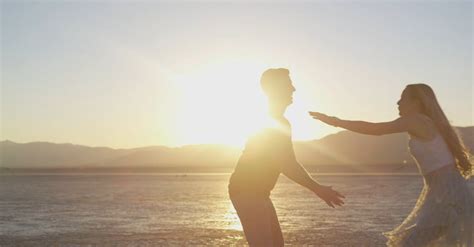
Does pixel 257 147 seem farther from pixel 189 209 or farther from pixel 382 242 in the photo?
pixel 189 209

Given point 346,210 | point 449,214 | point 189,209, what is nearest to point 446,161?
point 449,214

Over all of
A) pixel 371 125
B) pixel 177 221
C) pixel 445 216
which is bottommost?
pixel 177 221

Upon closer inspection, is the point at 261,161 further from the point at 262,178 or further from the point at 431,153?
the point at 431,153

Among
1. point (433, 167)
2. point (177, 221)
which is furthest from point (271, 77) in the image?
point (177, 221)

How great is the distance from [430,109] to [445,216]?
981mm

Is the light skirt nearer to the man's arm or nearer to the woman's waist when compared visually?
the woman's waist

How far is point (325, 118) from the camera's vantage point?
6.03 metres

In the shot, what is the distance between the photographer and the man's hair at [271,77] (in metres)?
5.26

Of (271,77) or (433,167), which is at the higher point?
(271,77)

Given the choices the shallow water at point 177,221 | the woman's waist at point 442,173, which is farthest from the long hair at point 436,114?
the shallow water at point 177,221

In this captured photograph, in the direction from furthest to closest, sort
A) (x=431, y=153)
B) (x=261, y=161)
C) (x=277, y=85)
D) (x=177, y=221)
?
(x=177, y=221) < (x=431, y=153) < (x=277, y=85) < (x=261, y=161)

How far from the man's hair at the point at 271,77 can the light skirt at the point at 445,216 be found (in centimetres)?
176

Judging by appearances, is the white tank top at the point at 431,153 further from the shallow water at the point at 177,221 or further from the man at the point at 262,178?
the shallow water at the point at 177,221

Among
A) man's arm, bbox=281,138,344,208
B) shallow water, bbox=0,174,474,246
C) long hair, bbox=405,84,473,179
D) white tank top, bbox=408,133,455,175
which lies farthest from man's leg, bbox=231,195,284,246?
shallow water, bbox=0,174,474,246
